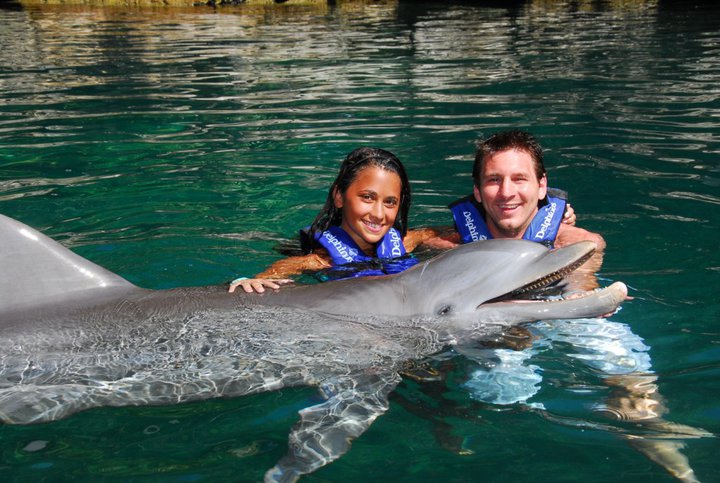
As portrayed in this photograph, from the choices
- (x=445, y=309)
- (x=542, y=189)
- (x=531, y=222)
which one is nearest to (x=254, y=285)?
(x=445, y=309)

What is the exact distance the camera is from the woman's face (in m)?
6.06

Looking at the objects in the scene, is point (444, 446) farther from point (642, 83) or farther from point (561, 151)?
point (642, 83)

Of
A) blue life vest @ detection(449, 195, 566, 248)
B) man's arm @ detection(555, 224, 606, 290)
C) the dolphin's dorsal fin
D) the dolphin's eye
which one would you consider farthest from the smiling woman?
the dolphin's dorsal fin

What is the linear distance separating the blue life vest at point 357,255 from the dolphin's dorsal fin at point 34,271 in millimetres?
1977

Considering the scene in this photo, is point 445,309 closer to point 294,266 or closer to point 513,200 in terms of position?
point 513,200

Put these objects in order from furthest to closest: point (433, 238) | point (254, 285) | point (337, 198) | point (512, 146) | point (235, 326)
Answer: point (433, 238) < point (337, 198) < point (512, 146) < point (254, 285) < point (235, 326)

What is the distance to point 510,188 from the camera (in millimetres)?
5922

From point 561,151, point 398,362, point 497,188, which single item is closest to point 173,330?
point 398,362

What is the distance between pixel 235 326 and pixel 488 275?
4.84 ft

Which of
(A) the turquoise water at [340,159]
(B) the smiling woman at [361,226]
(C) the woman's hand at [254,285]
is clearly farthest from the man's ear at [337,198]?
(C) the woman's hand at [254,285]

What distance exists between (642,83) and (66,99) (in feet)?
31.6

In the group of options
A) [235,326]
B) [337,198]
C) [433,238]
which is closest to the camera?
[235,326]

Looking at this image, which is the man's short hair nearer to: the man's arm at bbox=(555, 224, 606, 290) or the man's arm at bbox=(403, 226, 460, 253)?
the man's arm at bbox=(555, 224, 606, 290)

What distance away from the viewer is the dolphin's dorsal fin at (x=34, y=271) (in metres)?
4.66
